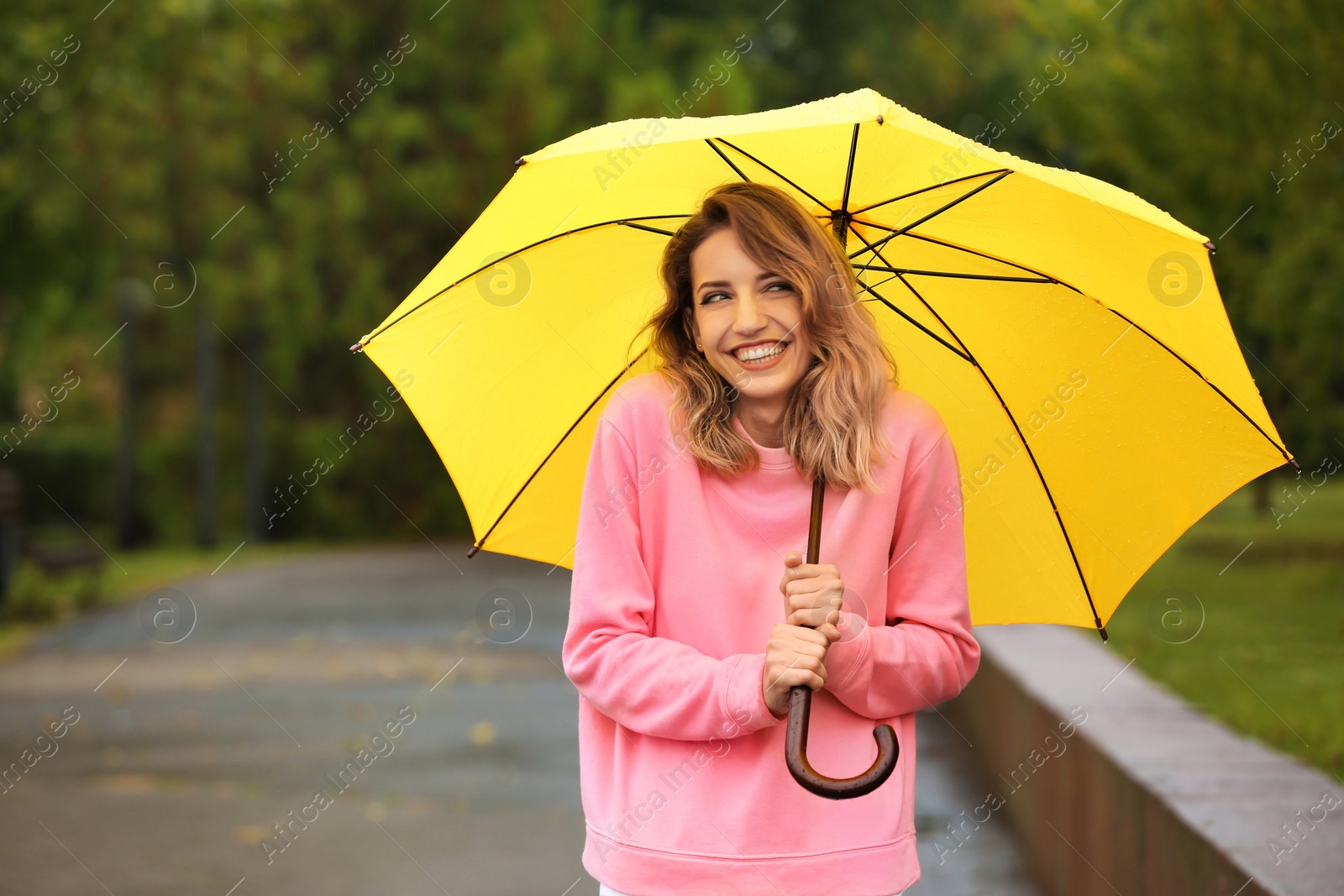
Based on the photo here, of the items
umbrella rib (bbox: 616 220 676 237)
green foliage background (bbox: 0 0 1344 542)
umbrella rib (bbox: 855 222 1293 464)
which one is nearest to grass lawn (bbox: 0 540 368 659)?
green foliage background (bbox: 0 0 1344 542)

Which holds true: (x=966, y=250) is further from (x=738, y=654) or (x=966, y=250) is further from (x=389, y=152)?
(x=389, y=152)

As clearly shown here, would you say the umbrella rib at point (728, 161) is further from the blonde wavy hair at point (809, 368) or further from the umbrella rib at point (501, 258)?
the blonde wavy hair at point (809, 368)

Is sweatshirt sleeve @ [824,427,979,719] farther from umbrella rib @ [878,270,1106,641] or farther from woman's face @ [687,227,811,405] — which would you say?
umbrella rib @ [878,270,1106,641]

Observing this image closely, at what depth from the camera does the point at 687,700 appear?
243 cm

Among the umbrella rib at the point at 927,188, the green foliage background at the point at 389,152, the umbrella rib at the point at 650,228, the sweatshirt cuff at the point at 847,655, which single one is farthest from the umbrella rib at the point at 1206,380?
the green foliage background at the point at 389,152

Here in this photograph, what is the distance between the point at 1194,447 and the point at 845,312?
1058 millimetres

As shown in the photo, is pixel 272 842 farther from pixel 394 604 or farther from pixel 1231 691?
pixel 394 604

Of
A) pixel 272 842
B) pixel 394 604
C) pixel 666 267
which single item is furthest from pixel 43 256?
pixel 666 267

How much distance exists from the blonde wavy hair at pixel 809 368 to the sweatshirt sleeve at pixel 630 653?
16cm

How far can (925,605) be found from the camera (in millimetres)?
2615

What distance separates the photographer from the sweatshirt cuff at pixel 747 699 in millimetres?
2420

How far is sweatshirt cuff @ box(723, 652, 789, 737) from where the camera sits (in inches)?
95.3

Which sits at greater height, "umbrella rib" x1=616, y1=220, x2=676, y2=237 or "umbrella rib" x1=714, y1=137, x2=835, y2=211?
"umbrella rib" x1=714, y1=137, x2=835, y2=211

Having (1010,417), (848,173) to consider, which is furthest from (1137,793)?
(848,173)
